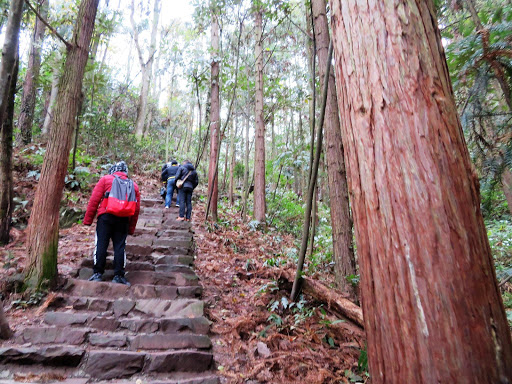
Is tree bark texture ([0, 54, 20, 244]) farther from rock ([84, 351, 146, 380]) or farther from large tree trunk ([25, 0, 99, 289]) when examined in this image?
rock ([84, 351, 146, 380])

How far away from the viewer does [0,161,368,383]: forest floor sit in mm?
3123

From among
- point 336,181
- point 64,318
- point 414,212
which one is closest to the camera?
point 414,212

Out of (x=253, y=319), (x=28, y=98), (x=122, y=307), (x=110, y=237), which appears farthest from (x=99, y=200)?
(x=28, y=98)

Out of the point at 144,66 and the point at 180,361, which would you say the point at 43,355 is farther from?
the point at 144,66

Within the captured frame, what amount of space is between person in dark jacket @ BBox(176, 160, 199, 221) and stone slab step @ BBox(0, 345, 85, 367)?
5066mm

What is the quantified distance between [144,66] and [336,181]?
18.7 metres

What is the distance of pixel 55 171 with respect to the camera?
4379 millimetres

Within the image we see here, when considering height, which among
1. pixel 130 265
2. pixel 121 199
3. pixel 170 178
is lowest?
pixel 130 265

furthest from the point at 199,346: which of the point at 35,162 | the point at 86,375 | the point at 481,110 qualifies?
the point at 35,162

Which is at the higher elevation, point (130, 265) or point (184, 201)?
point (184, 201)

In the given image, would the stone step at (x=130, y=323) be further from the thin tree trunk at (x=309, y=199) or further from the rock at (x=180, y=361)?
the thin tree trunk at (x=309, y=199)

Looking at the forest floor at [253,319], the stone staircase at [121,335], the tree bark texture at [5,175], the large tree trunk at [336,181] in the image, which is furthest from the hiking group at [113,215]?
the large tree trunk at [336,181]

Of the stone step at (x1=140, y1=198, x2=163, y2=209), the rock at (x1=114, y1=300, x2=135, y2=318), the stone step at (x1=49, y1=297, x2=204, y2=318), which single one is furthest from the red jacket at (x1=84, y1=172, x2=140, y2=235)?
the stone step at (x1=140, y1=198, x2=163, y2=209)

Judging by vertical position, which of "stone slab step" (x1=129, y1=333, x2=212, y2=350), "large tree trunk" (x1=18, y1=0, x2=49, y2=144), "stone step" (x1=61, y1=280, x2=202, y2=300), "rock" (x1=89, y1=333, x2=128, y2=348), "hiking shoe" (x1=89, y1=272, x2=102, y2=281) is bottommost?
"stone slab step" (x1=129, y1=333, x2=212, y2=350)
